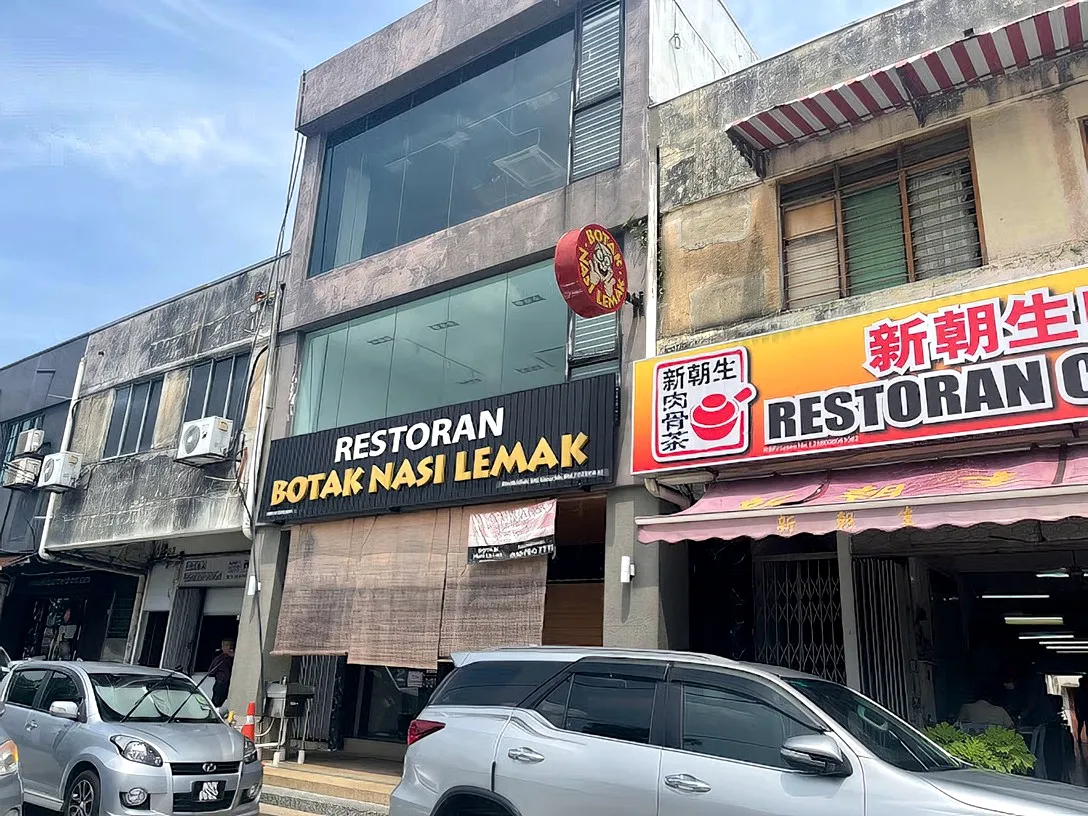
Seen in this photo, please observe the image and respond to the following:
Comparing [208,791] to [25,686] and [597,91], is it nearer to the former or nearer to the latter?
[25,686]

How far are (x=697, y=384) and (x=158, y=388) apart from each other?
513 inches

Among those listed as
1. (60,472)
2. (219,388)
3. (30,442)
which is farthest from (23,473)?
(219,388)

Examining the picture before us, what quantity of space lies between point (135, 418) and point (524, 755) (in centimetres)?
1522

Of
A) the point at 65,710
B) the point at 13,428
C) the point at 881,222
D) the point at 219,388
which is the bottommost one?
the point at 65,710

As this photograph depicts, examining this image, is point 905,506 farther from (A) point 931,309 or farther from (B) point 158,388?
(B) point 158,388

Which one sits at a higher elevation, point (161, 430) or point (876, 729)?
point (161, 430)

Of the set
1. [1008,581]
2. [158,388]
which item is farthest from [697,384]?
[158,388]

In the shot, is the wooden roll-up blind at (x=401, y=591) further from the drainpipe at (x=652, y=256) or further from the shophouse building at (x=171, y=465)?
the drainpipe at (x=652, y=256)

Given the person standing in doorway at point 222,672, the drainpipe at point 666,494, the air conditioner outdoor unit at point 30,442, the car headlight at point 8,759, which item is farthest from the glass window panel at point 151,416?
the drainpipe at point 666,494

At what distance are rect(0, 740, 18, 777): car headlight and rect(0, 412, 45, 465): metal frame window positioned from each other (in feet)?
55.8

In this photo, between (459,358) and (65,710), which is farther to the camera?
(459,358)

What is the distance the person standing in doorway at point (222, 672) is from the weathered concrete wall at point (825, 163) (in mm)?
10232

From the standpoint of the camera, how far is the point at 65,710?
27.5ft

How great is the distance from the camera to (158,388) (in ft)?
58.3
